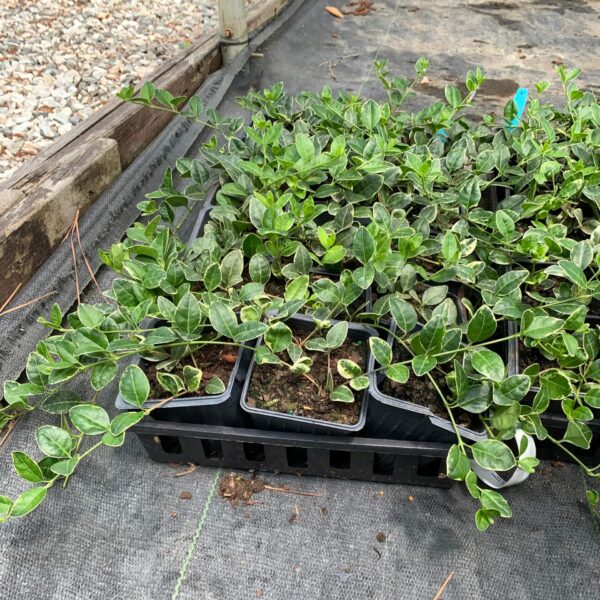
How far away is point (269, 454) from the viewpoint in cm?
101

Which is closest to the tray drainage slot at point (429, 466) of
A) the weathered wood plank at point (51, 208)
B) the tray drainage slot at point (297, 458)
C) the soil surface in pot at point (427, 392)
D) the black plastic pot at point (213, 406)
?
the soil surface in pot at point (427, 392)

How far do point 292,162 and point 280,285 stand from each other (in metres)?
0.26

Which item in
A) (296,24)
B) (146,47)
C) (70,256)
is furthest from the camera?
(296,24)

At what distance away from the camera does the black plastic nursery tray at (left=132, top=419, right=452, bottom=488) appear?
94 cm

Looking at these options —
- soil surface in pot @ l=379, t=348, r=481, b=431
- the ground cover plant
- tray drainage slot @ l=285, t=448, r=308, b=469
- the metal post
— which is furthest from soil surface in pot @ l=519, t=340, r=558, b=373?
the metal post

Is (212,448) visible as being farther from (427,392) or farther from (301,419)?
(427,392)

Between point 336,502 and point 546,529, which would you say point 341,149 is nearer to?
point 336,502

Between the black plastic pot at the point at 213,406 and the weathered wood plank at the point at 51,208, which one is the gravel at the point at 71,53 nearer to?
the weathered wood plank at the point at 51,208

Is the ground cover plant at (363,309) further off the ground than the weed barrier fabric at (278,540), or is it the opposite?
the ground cover plant at (363,309)

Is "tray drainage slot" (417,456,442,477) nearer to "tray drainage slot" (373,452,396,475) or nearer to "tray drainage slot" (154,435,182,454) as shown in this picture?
"tray drainage slot" (373,452,396,475)

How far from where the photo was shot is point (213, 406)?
0.92 metres

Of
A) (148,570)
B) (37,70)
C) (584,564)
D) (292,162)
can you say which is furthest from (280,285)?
(37,70)

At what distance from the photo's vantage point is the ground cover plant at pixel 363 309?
0.86 m

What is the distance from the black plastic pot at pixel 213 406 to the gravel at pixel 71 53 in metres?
1.18
